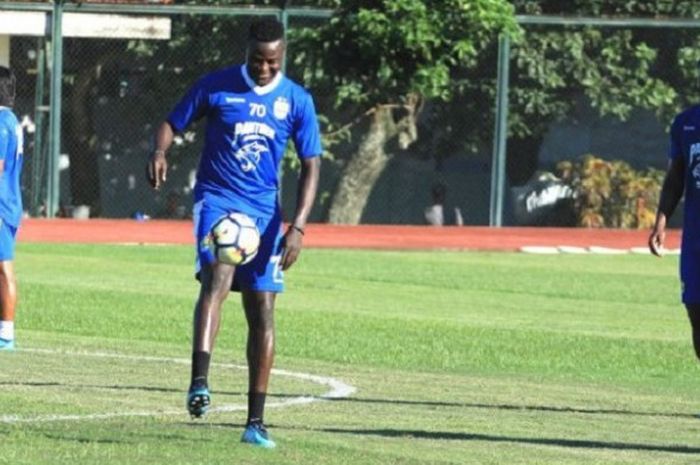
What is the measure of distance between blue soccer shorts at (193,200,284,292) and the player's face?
0.69 meters

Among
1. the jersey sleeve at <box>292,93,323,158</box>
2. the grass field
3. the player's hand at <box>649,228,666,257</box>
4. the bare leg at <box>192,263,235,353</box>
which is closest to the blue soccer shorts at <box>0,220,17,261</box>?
the grass field

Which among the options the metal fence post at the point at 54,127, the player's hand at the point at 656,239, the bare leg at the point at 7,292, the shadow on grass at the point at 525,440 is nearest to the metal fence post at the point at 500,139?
the metal fence post at the point at 54,127

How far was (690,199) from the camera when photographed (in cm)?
1224

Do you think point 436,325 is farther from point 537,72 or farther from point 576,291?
point 537,72

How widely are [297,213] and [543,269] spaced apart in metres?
19.3

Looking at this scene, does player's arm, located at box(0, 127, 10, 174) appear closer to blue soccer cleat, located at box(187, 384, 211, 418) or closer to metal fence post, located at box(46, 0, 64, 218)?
blue soccer cleat, located at box(187, 384, 211, 418)

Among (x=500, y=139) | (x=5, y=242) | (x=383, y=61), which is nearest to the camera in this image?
(x=5, y=242)

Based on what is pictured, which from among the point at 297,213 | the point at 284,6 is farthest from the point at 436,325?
the point at 284,6

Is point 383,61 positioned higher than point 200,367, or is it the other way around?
point 383,61

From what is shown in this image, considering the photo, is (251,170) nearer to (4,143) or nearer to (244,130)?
(244,130)

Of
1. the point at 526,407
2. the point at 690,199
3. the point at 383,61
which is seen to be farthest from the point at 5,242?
the point at 383,61

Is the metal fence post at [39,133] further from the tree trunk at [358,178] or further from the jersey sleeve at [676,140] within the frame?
the jersey sleeve at [676,140]

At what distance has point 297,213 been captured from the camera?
36.7ft

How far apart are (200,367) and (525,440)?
177 centimetres
